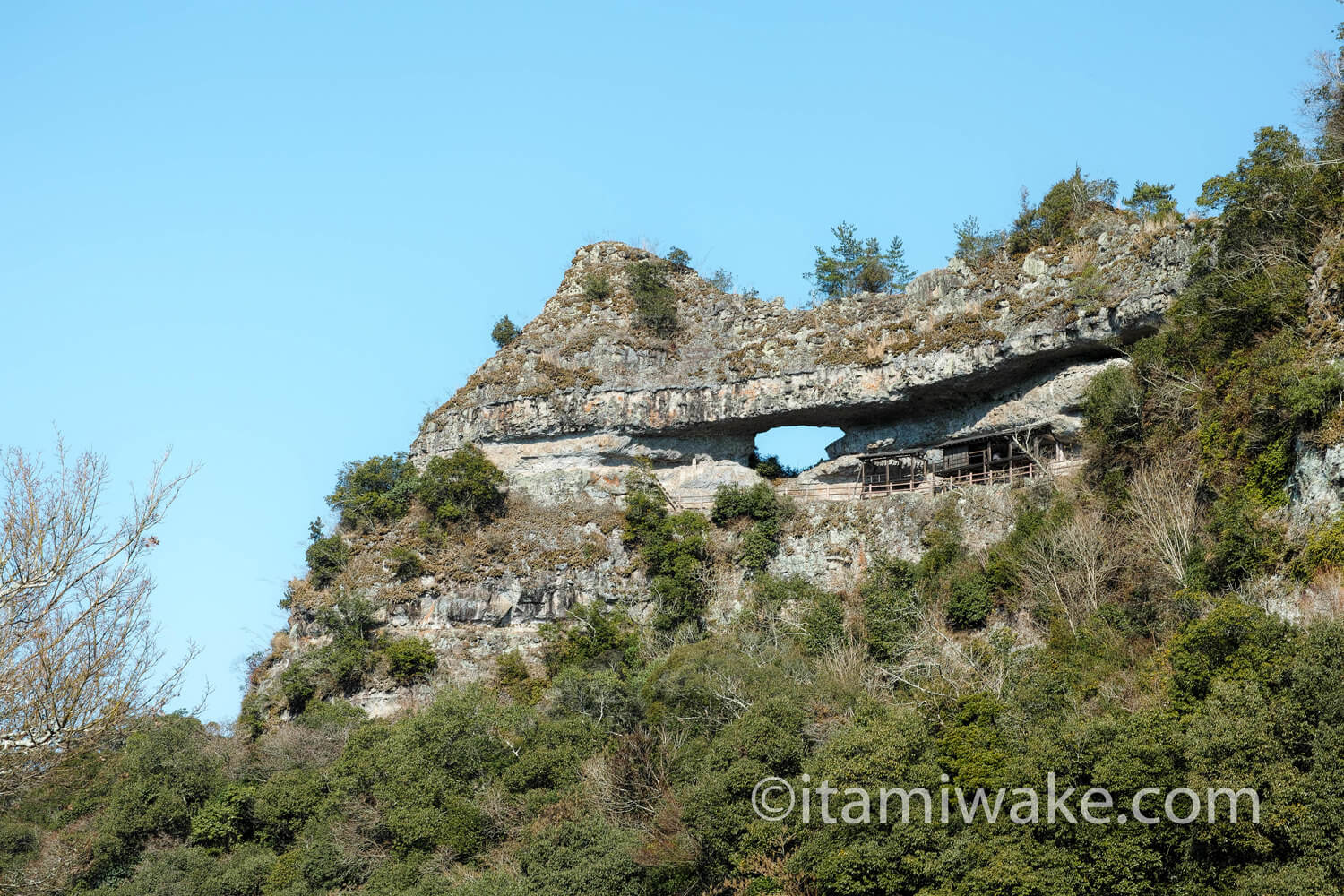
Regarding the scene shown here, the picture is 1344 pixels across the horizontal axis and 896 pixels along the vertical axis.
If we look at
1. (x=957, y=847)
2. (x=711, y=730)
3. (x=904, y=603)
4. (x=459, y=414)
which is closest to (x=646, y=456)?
(x=459, y=414)

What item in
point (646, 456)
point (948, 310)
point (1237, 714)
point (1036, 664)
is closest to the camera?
point (1237, 714)

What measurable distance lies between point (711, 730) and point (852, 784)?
635 cm

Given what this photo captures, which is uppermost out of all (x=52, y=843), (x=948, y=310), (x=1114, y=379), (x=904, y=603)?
(x=948, y=310)

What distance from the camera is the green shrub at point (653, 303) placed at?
49.8 meters

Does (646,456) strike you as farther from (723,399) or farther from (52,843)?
(52,843)

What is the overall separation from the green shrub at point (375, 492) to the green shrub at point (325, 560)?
155cm

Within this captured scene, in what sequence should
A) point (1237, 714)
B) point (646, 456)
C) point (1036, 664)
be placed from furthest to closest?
point (646, 456) → point (1036, 664) → point (1237, 714)

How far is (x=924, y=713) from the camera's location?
25.6 m

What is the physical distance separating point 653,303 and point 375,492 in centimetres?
1306

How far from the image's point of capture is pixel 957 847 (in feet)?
72.5

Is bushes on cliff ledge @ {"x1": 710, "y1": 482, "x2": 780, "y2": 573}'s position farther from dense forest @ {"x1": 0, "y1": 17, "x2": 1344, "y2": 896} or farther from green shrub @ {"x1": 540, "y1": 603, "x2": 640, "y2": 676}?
green shrub @ {"x1": 540, "y1": 603, "x2": 640, "y2": 676}

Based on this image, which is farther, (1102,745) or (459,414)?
(459,414)

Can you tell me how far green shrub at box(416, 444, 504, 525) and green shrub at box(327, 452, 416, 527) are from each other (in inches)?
31.7

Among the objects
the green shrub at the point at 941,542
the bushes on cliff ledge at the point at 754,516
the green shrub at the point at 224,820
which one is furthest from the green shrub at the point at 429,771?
the green shrub at the point at 941,542
